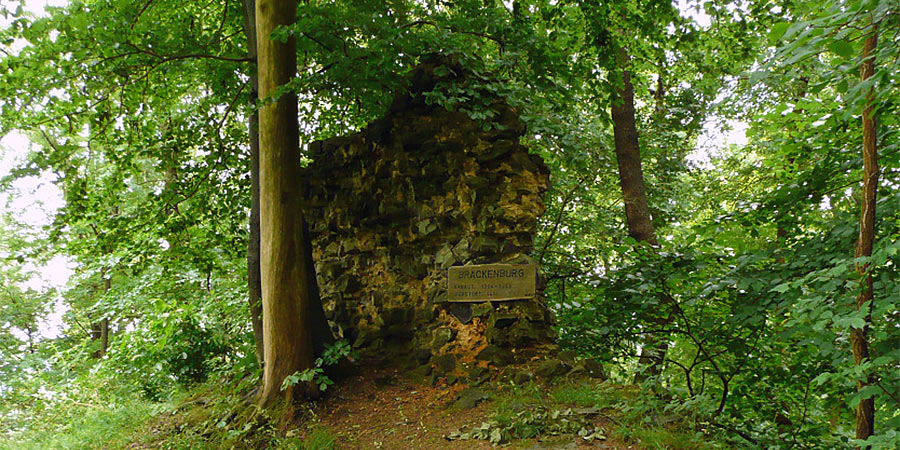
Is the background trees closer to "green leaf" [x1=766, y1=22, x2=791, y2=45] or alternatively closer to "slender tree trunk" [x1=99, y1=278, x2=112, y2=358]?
"green leaf" [x1=766, y1=22, x2=791, y2=45]

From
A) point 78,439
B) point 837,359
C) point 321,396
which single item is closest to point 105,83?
point 78,439

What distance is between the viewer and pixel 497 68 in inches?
248

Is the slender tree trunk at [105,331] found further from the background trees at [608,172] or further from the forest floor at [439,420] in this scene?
the forest floor at [439,420]

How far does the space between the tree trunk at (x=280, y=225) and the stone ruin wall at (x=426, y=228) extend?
132 cm

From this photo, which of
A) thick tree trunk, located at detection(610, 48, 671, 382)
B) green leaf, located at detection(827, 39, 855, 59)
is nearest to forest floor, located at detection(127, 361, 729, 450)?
green leaf, located at detection(827, 39, 855, 59)

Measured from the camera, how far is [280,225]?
5320 millimetres

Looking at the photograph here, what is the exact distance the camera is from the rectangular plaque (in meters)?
5.71

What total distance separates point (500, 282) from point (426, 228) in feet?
3.98

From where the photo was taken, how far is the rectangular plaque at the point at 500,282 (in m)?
5.71

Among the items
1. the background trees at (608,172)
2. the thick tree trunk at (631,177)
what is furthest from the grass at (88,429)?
the thick tree trunk at (631,177)

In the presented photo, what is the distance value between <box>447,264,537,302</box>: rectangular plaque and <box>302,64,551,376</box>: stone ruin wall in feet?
0.32

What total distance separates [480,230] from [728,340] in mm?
2771

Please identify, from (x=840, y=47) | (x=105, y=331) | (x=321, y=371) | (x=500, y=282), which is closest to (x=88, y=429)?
(x=321, y=371)

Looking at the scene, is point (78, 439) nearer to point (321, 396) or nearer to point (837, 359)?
point (321, 396)
